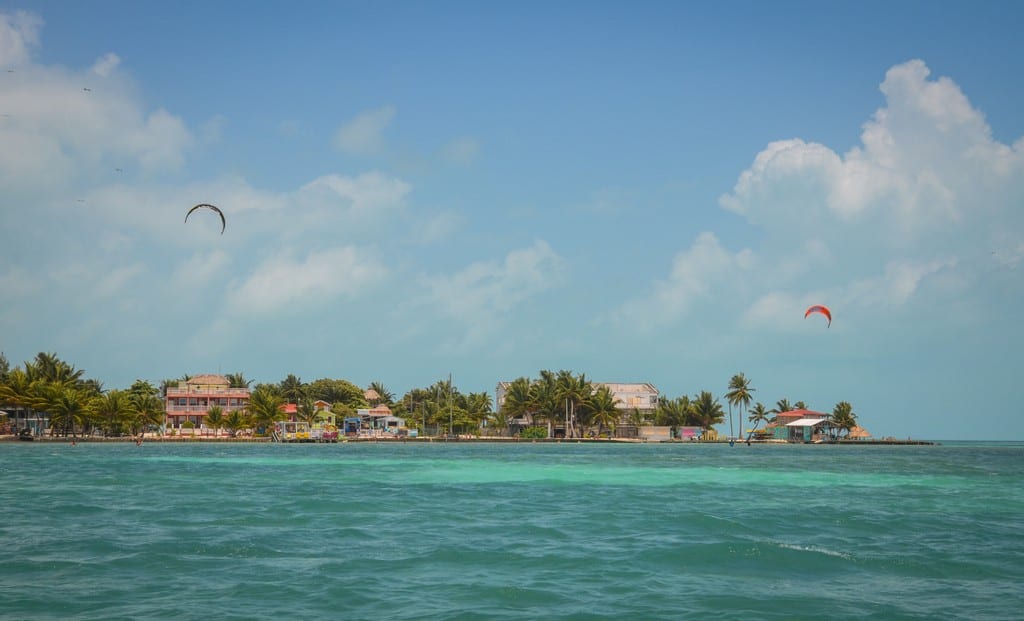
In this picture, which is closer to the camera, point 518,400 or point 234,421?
point 234,421

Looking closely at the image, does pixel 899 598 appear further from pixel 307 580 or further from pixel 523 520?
pixel 523 520

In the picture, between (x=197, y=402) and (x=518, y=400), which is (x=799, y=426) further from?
(x=197, y=402)

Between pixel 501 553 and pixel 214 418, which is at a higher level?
pixel 214 418

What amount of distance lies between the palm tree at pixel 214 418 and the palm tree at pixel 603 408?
51958 mm

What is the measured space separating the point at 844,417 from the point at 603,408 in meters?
46.0

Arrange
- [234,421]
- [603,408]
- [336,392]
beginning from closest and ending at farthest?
[234,421] → [603,408] → [336,392]

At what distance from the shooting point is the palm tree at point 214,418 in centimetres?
11156

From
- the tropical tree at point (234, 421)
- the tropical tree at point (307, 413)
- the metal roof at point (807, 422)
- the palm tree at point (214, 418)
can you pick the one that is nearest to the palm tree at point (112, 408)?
the palm tree at point (214, 418)

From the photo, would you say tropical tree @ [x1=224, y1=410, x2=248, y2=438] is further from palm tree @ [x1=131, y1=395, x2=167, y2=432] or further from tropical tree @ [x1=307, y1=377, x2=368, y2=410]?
tropical tree @ [x1=307, y1=377, x2=368, y2=410]

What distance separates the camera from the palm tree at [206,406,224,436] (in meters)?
112

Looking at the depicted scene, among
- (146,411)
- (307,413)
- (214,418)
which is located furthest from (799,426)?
(146,411)

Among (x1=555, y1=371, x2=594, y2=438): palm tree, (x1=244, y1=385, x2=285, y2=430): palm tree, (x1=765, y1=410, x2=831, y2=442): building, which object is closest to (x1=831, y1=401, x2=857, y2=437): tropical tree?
(x1=765, y1=410, x2=831, y2=442): building

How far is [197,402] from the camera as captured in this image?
381 ft

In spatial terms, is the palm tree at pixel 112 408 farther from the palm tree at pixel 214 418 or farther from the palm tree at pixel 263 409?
the palm tree at pixel 263 409
